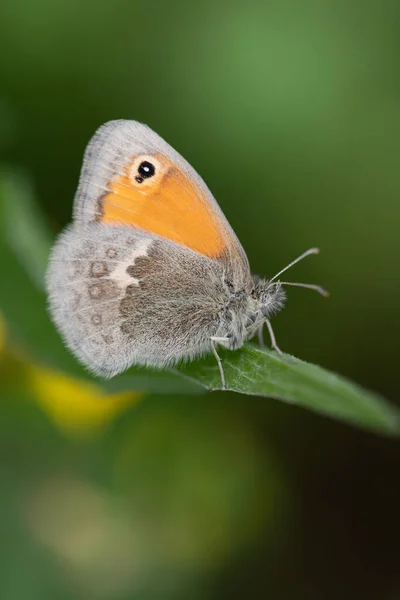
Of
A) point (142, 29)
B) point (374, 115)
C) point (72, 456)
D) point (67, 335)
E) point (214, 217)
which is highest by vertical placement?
point (374, 115)

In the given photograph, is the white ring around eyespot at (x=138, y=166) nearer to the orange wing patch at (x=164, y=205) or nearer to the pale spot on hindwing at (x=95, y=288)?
the orange wing patch at (x=164, y=205)

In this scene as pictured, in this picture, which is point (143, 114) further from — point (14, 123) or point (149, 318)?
point (149, 318)

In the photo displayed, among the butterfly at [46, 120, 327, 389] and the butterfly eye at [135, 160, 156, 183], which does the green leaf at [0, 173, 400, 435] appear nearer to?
the butterfly at [46, 120, 327, 389]

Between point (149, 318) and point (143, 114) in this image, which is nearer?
point (149, 318)

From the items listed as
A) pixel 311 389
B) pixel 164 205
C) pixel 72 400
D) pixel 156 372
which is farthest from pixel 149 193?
pixel 311 389

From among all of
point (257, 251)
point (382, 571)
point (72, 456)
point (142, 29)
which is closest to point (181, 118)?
point (142, 29)

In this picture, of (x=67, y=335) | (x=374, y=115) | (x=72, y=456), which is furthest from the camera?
(x=374, y=115)

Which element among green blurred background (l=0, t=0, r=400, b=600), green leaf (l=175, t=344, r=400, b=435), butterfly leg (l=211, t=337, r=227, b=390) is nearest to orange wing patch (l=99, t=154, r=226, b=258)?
butterfly leg (l=211, t=337, r=227, b=390)
